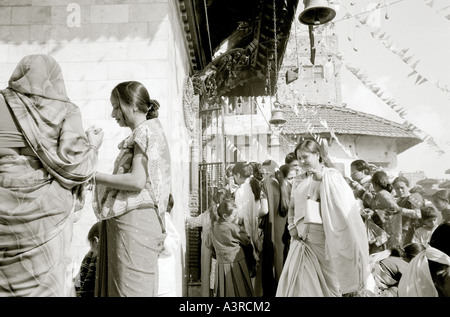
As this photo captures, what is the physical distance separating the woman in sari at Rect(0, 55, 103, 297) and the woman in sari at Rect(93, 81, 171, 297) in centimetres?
28

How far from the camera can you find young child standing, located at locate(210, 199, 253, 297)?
5988 mm

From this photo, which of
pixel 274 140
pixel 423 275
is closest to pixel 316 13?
pixel 423 275

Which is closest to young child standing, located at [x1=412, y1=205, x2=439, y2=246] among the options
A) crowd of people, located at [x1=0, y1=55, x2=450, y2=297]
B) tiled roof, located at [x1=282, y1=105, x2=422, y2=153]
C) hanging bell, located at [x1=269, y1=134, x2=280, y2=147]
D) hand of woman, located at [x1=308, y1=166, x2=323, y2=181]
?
crowd of people, located at [x1=0, y1=55, x2=450, y2=297]

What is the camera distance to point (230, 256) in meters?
6.02

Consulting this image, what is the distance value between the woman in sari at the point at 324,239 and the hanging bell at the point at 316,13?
2.42 meters

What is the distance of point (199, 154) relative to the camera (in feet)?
31.7

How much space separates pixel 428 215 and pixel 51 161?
201 inches

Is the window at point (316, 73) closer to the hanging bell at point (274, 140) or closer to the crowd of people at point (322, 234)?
the hanging bell at point (274, 140)

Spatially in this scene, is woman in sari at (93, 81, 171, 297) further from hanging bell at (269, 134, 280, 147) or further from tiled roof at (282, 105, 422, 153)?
tiled roof at (282, 105, 422, 153)

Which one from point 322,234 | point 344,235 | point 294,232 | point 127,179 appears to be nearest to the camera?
point 127,179

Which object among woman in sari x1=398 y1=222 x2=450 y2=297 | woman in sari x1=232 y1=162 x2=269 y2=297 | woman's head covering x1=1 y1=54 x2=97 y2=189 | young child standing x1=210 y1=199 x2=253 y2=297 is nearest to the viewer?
woman's head covering x1=1 y1=54 x2=97 y2=189

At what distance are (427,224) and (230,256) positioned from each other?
9.04 ft

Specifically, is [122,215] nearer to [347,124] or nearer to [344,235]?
[344,235]
